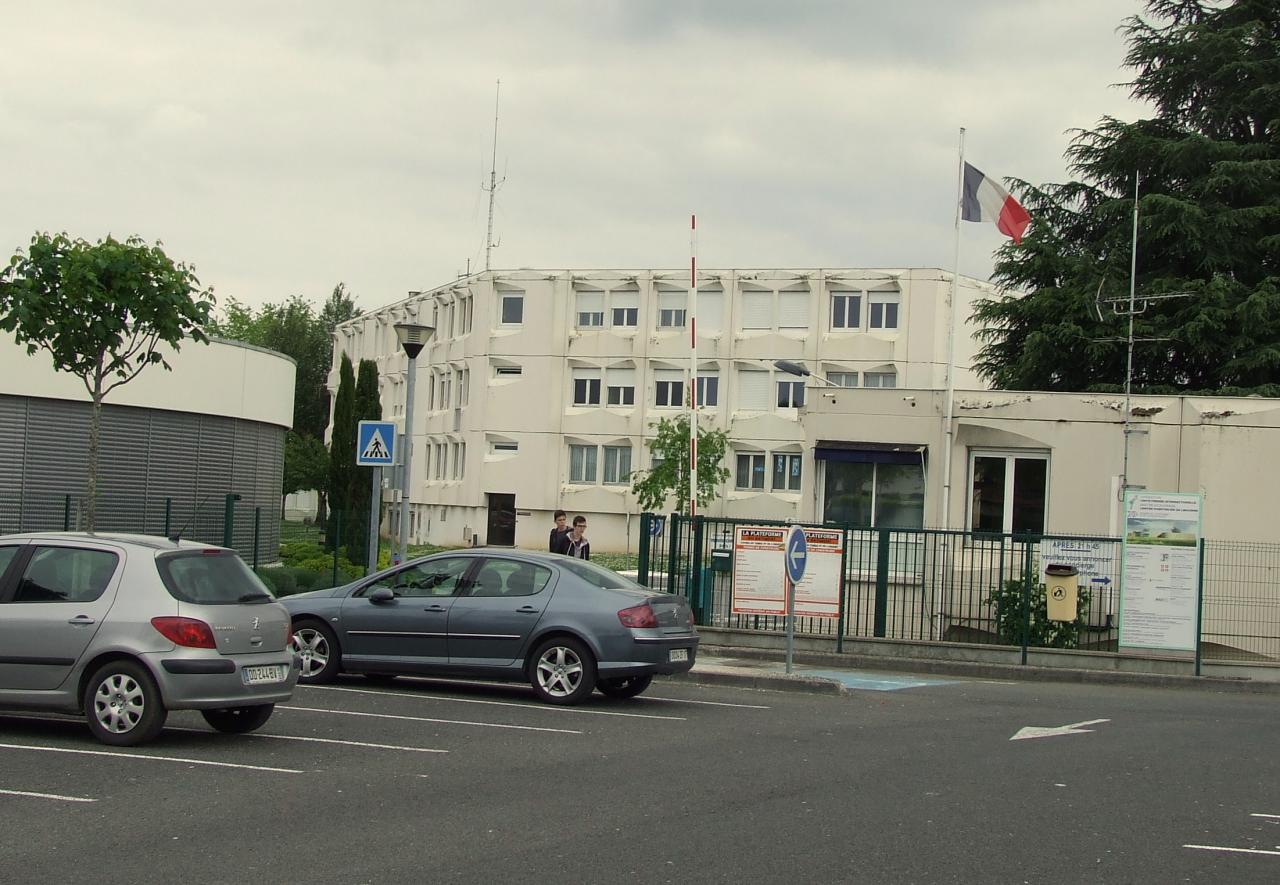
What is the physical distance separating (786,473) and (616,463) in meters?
7.43

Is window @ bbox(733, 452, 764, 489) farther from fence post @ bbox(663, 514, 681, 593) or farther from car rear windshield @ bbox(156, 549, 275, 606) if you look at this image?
car rear windshield @ bbox(156, 549, 275, 606)

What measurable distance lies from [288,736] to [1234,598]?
48.0 feet

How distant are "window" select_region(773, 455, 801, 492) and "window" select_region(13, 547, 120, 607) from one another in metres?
52.6

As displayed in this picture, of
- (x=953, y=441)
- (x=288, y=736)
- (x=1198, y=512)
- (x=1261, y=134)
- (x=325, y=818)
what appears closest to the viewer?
(x=325, y=818)

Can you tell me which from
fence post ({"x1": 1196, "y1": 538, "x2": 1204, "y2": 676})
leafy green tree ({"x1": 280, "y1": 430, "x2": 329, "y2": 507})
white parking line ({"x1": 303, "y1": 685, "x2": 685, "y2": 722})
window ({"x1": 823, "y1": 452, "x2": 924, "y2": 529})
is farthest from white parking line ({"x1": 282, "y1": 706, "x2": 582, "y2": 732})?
leafy green tree ({"x1": 280, "y1": 430, "x2": 329, "y2": 507})

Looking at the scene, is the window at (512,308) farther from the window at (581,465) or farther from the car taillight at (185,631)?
the car taillight at (185,631)

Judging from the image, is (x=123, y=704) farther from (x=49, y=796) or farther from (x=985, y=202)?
(x=985, y=202)

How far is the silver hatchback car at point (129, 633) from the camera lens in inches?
432

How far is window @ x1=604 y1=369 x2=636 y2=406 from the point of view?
65.5 m

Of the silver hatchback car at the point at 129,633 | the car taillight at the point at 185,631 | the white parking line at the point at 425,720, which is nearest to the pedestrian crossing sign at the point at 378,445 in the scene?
the white parking line at the point at 425,720

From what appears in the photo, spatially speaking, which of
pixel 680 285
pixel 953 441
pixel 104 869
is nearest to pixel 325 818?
pixel 104 869

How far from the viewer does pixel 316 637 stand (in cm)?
1569

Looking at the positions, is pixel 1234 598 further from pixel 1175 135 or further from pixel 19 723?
pixel 1175 135

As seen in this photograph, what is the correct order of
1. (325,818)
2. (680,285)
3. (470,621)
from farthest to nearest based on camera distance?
(680,285) < (470,621) < (325,818)
